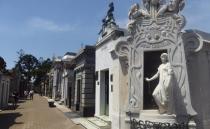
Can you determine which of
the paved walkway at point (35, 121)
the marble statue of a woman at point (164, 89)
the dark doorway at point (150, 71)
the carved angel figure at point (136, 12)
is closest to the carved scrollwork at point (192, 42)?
the dark doorway at point (150, 71)

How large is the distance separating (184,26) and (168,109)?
9.54ft

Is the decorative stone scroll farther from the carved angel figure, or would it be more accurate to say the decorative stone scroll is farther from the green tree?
the green tree

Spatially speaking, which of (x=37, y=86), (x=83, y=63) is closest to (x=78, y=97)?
(x=83, y=63)

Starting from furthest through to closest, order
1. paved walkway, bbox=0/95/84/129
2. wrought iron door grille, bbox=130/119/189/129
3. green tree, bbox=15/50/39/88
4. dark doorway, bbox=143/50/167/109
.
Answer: green tree, bbox=15/50/39/88 < paved walkway, bbox=0/95/84/129 < dark doorway, bbox=143/50/167/109 < wrought iron door grille, bbox=130/119/189/129

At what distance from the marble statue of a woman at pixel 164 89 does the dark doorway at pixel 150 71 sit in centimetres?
Answer: 59

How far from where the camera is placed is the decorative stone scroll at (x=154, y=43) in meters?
9.63

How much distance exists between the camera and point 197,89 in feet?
32.6

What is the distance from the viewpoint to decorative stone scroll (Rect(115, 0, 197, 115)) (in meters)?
9.63

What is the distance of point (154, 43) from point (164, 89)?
181 centimetres

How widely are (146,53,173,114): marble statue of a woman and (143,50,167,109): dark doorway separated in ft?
1.92

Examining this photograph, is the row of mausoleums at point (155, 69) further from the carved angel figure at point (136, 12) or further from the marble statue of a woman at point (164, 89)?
the marble statue of a woman at point (164, 89)

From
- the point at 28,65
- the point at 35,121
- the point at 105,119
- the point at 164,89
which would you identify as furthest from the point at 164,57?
the point at 28,65

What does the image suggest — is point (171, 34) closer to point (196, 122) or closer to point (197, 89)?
point (197, 89)

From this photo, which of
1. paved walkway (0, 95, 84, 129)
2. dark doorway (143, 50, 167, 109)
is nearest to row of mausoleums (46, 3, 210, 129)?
dark doorway (143, 50, 167, 109)
